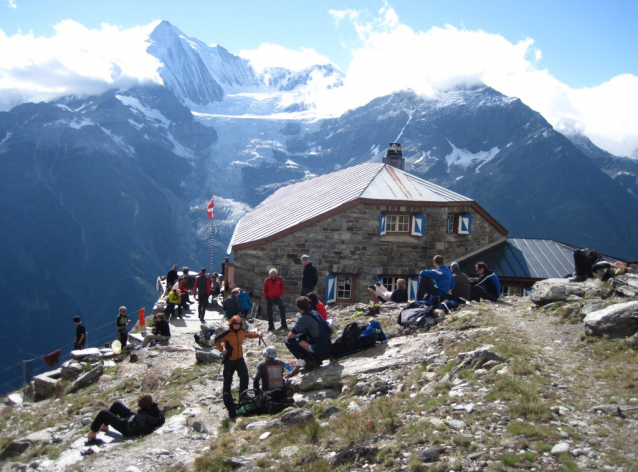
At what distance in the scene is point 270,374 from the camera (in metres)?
10.3

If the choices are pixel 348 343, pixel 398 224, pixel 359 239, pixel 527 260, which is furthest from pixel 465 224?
pixel 348 343

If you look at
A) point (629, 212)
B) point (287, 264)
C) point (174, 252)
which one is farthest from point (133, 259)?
point (287, 264)

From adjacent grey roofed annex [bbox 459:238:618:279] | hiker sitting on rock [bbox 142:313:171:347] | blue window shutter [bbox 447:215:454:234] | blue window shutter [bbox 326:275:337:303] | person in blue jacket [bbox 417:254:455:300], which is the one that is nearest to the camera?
person in blue jacket [bbox 417:254:455:300]

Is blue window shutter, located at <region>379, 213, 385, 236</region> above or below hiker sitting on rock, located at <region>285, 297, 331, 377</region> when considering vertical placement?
above

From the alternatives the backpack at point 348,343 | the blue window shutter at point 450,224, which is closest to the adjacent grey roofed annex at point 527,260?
the blue window shutter at point 450,224

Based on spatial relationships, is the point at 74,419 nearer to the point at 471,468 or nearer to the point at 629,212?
the point at 471,468

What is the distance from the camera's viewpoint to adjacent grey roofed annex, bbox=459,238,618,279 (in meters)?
23.8

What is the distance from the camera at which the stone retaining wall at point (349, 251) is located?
2134cm

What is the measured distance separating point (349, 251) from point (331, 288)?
5.07ft

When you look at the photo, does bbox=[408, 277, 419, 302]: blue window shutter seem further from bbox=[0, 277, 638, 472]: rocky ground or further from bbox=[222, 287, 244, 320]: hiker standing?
bbox=[0, 277, 638, 472]: rocky ground

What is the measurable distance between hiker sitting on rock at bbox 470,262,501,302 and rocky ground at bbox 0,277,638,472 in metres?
1.50

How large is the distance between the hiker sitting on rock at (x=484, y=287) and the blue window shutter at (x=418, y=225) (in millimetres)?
7138

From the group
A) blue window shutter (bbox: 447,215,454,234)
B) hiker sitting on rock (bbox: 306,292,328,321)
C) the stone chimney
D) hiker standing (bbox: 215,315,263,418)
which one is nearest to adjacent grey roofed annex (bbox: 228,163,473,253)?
blue window shutter (bbox: 447,215,454,234)

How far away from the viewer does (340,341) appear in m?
11.9
